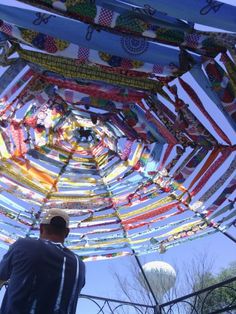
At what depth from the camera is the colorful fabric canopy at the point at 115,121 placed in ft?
9.64

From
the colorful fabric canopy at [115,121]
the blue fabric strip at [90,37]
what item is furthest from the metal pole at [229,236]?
the blue fabric strip at [90,37]

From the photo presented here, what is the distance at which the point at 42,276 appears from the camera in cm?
217

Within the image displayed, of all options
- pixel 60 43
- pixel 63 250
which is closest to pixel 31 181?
pixel 60 43

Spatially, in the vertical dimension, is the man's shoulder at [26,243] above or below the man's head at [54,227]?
below

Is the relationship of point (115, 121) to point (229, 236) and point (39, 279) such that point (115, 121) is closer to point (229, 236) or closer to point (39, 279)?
point (229, 236)

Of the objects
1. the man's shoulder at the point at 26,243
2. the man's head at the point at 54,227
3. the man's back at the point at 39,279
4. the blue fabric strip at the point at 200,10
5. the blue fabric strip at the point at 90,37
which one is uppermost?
the blue fabric strip at the point at 90,37

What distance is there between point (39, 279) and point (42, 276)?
0.07ft

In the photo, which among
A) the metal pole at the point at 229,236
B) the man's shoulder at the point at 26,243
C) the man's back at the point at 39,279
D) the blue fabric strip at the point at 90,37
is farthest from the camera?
the metal pole at the point at 229,236

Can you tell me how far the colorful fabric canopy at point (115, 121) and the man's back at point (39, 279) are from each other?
1.60 metres

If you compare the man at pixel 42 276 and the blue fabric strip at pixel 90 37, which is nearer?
the man at pixel 42 276

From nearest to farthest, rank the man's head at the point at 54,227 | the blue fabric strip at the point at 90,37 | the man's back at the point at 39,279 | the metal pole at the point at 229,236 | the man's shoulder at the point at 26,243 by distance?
1. the man's back at the point at 39,279
2. the man's shoulder at the point at 26,243
3. the man's head at the point at 54,227
4. the blue fabric strip at the point at 90,37
5. the metal pole at the point at 229,236

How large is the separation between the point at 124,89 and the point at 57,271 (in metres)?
2.63

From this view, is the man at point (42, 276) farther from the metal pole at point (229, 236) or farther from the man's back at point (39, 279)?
the metal pole at point (229, 236)

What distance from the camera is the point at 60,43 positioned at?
10.4 ft
